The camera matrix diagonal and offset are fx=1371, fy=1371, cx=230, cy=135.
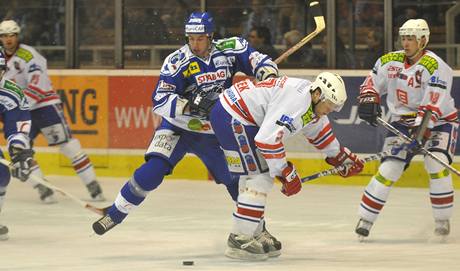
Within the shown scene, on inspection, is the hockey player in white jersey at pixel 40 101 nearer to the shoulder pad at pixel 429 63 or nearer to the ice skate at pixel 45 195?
the ice skate at pixel 45 195

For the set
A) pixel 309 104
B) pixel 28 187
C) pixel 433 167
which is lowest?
pixel 28 187

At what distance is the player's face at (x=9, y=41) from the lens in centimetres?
909

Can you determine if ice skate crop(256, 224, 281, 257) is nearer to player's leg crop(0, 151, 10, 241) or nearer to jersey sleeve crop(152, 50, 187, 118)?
jersey sleeve crop(152, 50, 187, 118)

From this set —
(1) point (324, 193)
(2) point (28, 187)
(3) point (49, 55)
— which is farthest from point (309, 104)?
(3) point (49, 55)

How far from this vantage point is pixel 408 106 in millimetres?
7469

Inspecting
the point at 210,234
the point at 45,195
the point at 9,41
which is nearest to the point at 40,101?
the point at 9,41

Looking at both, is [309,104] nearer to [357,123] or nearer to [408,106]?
[408,106]

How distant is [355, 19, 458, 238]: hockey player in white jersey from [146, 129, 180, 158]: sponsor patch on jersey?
1085mm

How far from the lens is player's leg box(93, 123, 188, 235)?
6871 millimetres

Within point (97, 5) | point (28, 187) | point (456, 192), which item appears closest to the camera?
point (456, 192)

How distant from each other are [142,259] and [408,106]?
5.98 feet

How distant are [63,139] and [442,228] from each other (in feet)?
9.96

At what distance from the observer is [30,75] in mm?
9188

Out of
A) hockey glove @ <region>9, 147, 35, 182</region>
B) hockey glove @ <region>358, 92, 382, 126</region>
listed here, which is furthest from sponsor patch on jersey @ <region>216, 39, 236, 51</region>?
hockey glove @ <region>9, 147, 35, 182</region>
